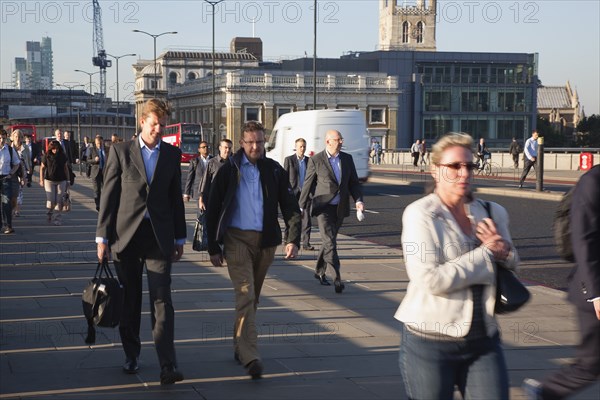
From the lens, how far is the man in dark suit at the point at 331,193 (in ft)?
34.4

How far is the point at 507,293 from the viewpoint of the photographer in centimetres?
401

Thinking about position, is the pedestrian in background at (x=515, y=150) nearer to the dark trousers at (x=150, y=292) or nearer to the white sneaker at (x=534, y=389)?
the dark trousers at (x=150, y=292)

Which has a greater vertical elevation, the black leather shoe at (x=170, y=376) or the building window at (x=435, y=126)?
the building window at (x=435, y=126)

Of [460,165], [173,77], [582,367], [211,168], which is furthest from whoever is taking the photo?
[173,77]

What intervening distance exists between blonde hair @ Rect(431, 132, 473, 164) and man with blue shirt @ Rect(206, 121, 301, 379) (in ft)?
8.87

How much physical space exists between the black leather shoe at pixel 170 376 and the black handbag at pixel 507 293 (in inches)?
110

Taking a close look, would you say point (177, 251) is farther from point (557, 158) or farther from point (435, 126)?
point (435, 126)

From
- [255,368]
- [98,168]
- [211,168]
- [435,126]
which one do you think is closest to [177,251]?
[255,368]

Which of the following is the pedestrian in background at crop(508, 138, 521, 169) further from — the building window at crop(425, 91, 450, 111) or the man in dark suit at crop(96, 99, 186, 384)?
the building window at crop(425, 91, 450, 111)

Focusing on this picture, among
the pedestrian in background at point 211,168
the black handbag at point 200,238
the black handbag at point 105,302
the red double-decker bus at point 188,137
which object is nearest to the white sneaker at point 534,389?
the black handbag at point 105,302

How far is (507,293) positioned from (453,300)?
0.76ft

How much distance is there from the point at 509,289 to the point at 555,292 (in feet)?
21.8

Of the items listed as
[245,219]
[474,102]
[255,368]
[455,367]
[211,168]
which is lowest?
[255,368]

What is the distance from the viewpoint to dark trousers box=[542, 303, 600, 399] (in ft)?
15.9
